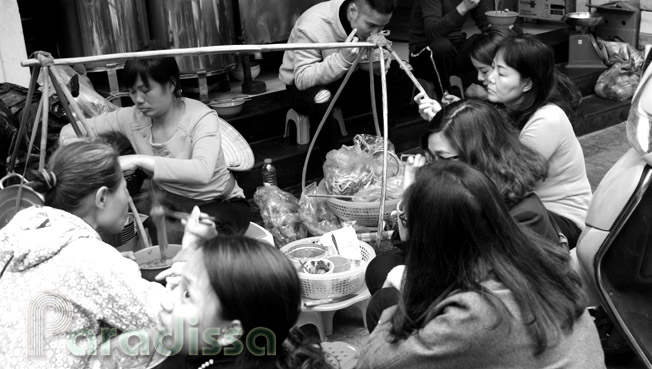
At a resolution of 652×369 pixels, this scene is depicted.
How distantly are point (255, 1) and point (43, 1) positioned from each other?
149 centimetres

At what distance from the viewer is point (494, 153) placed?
280 cm

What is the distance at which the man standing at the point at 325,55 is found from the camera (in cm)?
435

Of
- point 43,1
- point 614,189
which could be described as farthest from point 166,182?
point 43,1

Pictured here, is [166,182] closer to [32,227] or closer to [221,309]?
[32,227]

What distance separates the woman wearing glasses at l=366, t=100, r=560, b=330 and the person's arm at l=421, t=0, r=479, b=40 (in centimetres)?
260

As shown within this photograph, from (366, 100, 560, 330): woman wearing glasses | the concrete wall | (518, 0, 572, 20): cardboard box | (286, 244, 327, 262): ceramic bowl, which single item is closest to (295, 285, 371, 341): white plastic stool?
(286, 244, 327, 262): ceramic bowl

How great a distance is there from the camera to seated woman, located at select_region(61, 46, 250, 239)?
3.37 meters

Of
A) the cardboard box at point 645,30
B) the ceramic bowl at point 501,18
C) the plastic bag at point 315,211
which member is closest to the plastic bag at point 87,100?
the plastic bag at point 315,211

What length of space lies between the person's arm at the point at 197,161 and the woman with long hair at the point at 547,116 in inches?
50.3

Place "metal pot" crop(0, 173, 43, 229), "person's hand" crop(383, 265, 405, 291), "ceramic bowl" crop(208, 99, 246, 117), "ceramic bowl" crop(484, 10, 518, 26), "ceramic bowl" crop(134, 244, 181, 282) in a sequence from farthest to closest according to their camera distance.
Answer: "ceramic bowl" crop(484, 10, 518, 26), "ceramic bowl" crop(208, 99, 246, 117), "ceramic bowl" crop(134, 244, 181, 282), "person's hand" crop(383, 265, 405, 291), "metal pot" crop(0, 173, 43, 229)

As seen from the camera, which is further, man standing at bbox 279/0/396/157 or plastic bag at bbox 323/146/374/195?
man standing at bbox 279/0/396/157

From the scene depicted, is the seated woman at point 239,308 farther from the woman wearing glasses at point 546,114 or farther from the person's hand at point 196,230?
the woman wearing glasses at point 546,114

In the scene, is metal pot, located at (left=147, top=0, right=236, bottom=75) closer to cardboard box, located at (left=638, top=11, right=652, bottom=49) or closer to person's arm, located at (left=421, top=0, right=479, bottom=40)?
person's arm, located at (left=421, top=0, right=479, bottom=40)

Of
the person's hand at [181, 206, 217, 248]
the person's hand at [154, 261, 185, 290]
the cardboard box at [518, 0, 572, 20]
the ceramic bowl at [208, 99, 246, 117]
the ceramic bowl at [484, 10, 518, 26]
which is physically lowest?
the ceramic bowl at [208, 99, 246, 117]
